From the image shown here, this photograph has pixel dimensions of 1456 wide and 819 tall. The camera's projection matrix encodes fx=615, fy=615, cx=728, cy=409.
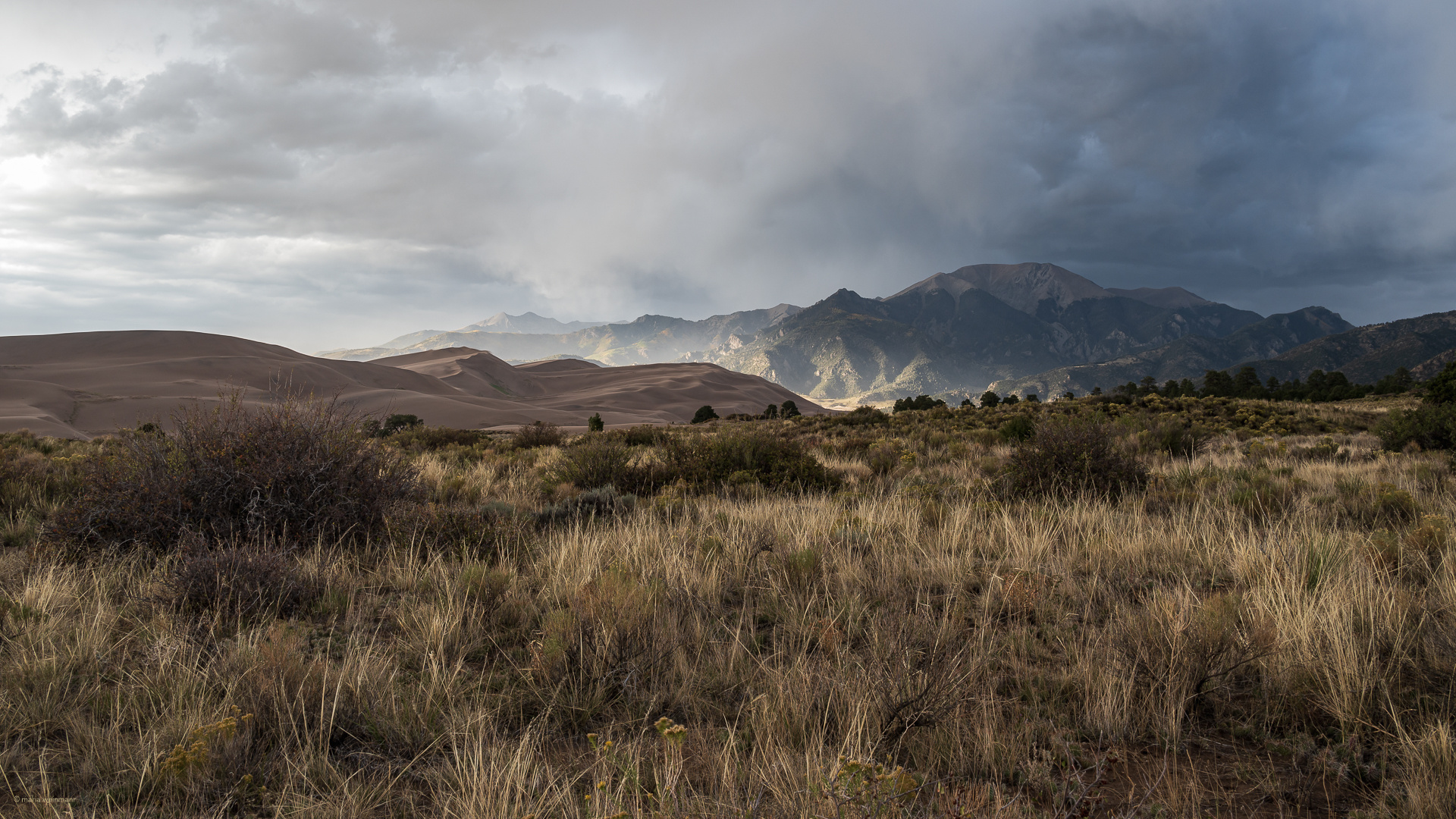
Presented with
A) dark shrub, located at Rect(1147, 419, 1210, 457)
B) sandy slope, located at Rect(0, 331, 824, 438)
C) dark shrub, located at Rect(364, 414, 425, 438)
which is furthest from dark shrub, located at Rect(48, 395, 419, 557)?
sandy slope, located at Rect(0, 331, 824, 438)

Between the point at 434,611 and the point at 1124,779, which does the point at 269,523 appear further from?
the point at 1124,779

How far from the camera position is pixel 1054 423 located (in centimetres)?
962

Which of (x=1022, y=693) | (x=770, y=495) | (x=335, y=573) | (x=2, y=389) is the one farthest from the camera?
(x=2, y=389)

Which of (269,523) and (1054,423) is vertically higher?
(1054,423)

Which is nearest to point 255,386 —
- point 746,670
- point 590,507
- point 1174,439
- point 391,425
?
point 391,425

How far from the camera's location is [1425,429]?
1246cm

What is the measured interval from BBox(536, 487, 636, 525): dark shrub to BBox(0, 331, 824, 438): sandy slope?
135 ft

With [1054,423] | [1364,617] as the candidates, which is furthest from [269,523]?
[1054,423]

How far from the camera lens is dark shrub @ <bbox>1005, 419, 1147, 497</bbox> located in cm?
839

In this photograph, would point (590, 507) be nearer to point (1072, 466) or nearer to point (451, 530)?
point (451, 530)

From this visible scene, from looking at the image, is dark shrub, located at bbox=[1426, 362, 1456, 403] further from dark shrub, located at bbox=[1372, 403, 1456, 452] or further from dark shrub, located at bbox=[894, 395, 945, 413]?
dark shrub, located at bbox=[894, 395, 945, 413]

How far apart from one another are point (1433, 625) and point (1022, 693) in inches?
101

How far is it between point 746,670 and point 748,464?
7492 mm

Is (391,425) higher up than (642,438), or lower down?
lower down
